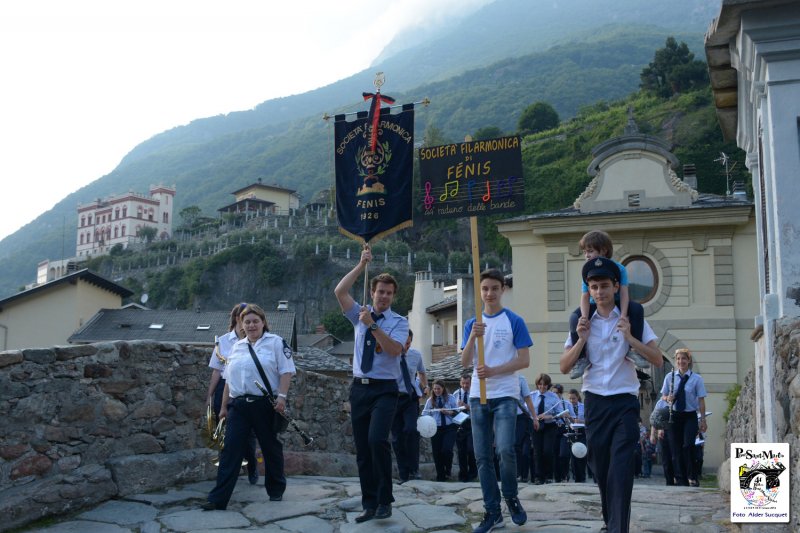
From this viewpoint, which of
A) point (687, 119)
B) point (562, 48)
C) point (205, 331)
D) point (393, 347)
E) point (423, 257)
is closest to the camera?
point (393, 347)

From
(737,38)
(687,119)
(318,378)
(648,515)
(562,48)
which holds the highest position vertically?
(562,48)

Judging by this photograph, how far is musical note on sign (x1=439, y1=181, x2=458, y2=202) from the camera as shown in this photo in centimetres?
762

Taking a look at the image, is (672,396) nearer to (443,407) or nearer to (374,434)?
(443,407)

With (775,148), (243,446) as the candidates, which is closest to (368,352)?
(243,446)

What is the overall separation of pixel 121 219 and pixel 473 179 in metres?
136

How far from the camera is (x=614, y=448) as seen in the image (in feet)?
17.5

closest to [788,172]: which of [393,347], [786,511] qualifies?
[786,511]

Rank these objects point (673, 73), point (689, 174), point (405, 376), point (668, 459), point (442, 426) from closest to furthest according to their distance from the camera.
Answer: point (405, 376)
point (668, 459)
point (442, 426)
point (689, 174)
point (673, 73)

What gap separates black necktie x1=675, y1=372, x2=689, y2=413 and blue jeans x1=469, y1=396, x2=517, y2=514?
497 cm

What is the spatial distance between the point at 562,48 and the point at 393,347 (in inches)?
7541

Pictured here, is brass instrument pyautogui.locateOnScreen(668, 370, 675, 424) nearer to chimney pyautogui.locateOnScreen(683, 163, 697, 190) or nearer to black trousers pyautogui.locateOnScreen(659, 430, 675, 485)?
black trousers pyautogui.locateOnScreen(659, 430, 675, 485)

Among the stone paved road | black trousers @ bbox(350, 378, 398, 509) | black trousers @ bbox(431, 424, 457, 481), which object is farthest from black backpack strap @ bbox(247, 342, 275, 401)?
black trousers @ bbox(431, 424, 457, 481)

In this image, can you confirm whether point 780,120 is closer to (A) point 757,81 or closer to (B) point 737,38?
(A) point 757,81

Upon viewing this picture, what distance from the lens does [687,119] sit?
74.6m
